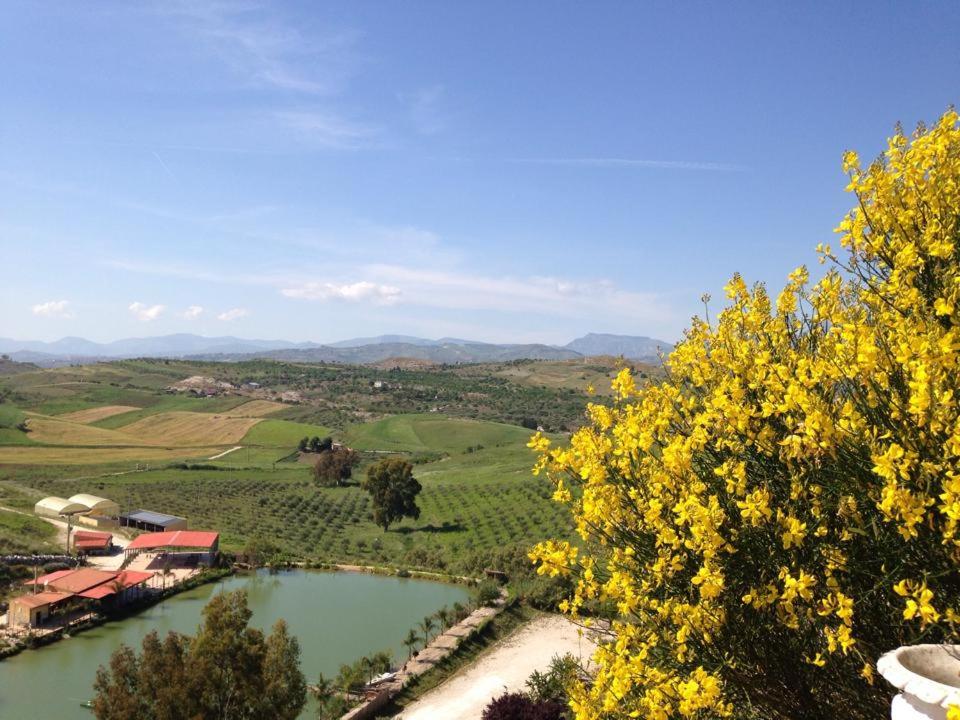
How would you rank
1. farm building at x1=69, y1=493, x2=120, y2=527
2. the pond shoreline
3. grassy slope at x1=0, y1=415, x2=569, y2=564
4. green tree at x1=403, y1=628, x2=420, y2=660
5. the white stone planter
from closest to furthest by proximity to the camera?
the white stone planter < green tree at x1=403, y1=628, x2=420, y2=660 < the pond shoreline < grassy slope at x1=0, y1=415, x2=569, y2=564 < farm building at x1=69, y1=493, x2=120, y2=527

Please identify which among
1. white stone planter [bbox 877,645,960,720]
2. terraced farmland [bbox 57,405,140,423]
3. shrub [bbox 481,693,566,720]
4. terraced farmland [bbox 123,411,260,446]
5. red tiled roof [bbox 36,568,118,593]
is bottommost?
terraced farmland [bbox 123,411,260,446]

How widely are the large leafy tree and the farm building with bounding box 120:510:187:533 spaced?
28.2m

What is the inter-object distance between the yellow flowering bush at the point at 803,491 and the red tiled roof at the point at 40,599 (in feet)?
86.8

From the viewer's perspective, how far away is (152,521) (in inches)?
1635

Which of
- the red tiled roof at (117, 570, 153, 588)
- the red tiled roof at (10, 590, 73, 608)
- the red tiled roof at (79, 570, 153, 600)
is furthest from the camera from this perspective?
the red tiled roof at (117, 570, 153, 588)

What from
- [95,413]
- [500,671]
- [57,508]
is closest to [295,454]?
[57,508]

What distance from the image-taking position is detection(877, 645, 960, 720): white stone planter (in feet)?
10.1

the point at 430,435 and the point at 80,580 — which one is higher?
the point at 80,580

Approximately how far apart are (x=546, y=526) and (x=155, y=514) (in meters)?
24.8

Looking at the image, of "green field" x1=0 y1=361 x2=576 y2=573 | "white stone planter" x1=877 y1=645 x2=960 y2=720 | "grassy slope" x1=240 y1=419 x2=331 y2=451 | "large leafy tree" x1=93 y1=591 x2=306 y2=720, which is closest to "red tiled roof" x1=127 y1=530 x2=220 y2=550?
"green field" x1=0 y1=361 x2=576 y2=573

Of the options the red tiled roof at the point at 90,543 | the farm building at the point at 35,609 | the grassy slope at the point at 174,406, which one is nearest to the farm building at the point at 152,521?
the red tiled roof at the point at 90,543

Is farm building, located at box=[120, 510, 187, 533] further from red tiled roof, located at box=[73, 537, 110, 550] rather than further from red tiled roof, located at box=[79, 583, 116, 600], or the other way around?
red tiled roof, located at box=[79, 583, 116, 600]

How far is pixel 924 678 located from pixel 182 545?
3662cm

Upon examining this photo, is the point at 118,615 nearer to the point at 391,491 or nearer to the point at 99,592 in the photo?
the point at 99,592
